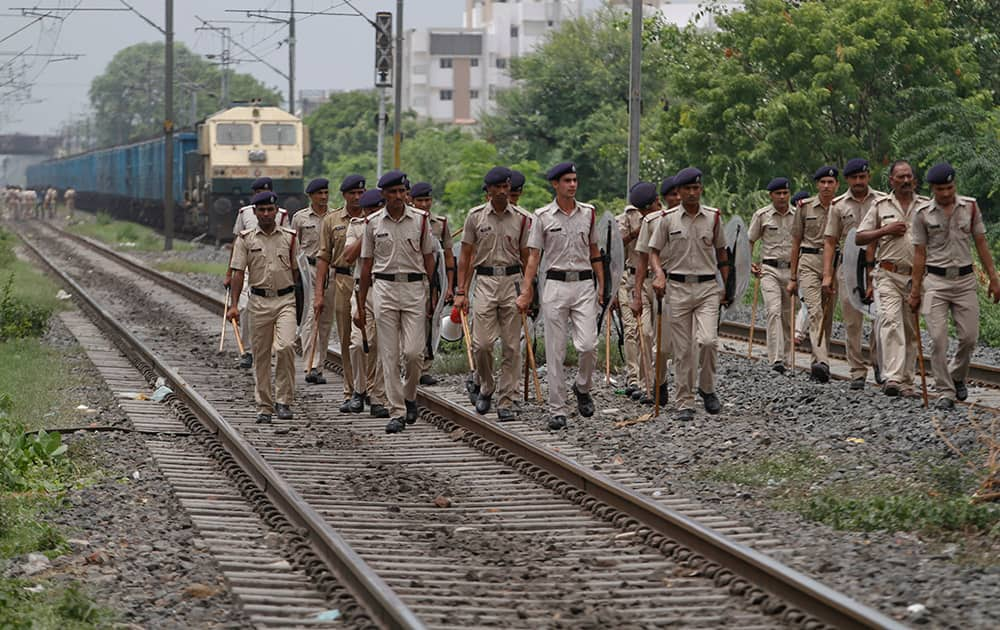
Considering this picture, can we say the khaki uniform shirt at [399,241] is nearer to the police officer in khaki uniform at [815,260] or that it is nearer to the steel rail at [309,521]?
the steel rail at [309,521]

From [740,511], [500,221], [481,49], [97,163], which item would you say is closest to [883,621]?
[740,511]

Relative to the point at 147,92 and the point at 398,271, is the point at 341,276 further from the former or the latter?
the point at 147,92

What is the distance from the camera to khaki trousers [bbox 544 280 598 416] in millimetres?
12656

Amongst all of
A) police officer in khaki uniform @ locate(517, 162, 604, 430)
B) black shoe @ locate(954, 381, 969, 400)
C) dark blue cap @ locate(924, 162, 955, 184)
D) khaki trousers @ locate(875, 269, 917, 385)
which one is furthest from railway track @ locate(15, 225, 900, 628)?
dark blue cap @ locate(924, 162, 955, 184)

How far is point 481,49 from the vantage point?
132m

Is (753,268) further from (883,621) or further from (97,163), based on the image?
(97,163)

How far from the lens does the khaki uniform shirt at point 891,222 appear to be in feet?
43.4

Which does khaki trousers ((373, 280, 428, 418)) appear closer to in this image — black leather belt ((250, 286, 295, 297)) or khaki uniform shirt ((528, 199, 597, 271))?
black leather belt ((250, 286, 295, 297))

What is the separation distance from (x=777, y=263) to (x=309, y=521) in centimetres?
811

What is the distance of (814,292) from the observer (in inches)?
595

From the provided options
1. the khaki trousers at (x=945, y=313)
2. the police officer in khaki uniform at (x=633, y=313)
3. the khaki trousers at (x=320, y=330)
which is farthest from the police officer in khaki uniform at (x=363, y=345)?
the khaki trousers at (x=945, y=313)

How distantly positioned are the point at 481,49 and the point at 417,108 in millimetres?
7806

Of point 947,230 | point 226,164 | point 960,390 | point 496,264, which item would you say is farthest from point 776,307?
point 226,164

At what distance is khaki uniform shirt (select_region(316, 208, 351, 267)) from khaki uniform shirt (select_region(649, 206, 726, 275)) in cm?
308
